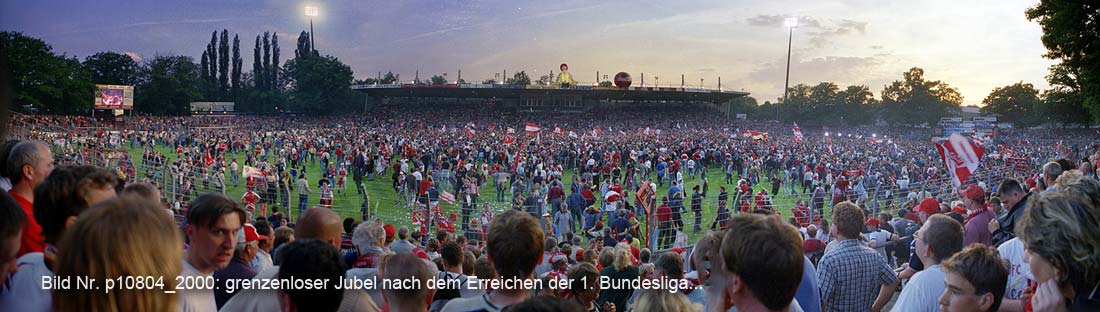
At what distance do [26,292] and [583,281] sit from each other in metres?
3.04

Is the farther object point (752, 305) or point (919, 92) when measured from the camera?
point (919, 92)

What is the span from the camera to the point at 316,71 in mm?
68938

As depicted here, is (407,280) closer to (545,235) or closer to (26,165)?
(26,165)

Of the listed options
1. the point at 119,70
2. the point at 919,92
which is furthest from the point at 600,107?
the point at 119,70

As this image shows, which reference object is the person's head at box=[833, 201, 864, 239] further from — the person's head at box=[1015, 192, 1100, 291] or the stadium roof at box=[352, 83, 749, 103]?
the stadium roof at box=[352, 83, 749, 103]

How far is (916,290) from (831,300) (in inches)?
43.7

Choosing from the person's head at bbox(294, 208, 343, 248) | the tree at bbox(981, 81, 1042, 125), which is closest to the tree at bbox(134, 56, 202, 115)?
the person's head at bbox(294, 208, 343, 248)

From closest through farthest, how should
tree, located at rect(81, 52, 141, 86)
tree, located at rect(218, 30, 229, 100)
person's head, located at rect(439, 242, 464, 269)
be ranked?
person's head, located at rect(439, 242, 464, 269) < tree, located at rect(81, 52, 141, 86) < tree, located at rect(218, 30, 229, 100)

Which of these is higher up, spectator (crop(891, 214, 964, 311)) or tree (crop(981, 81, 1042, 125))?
tree (crop(981, 81, 1042, 125))

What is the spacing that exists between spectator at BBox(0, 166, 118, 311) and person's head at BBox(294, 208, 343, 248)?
1026 millimetres

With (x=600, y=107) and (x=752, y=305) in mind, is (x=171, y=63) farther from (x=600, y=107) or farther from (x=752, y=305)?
(x=752, y=305)

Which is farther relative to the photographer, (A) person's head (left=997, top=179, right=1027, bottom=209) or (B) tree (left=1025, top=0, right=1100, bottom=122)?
(B) tree (left=1025, top=0, right=1100, bottom=122)

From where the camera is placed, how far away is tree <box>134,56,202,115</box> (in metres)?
67.9

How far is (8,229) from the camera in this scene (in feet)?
7.55
